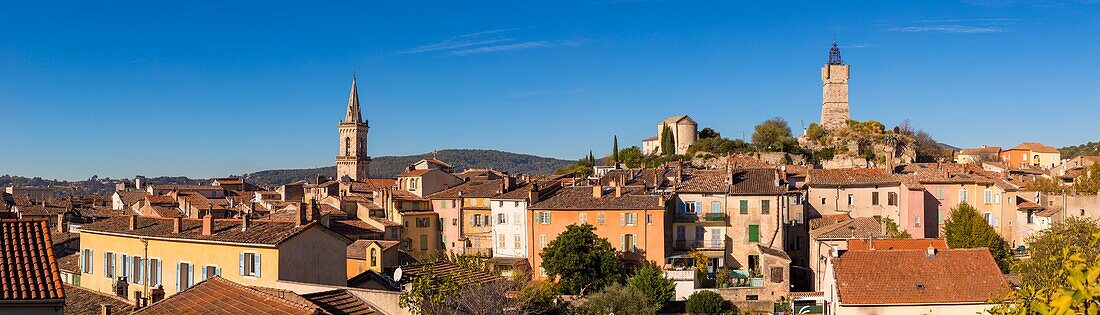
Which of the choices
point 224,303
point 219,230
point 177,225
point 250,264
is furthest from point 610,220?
point 224,303

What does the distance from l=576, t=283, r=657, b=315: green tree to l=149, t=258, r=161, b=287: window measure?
1581 cm

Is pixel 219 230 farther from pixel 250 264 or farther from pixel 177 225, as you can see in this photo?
pixel 250 264

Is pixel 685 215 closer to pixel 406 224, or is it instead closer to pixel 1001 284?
pixel 406 224

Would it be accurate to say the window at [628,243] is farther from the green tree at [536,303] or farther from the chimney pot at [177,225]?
the chimney pot at [177,225]

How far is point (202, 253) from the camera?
28.5m

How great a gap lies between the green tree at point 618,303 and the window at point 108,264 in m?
17.2

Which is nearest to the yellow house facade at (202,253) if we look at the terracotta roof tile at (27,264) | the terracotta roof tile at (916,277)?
the terracotta roof tile at (27,264)

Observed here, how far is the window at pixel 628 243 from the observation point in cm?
5150

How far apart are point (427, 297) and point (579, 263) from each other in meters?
25.3

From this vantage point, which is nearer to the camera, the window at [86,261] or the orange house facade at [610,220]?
the window at [86,261]

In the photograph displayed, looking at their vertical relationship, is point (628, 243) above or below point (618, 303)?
above

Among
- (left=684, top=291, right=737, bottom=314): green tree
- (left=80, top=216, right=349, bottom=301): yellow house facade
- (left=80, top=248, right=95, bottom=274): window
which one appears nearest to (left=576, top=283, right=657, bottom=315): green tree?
(left=684, top=291, right=737, bottom=314): green tree

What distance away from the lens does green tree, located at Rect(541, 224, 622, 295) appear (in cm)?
4509

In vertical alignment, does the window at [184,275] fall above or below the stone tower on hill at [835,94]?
below
